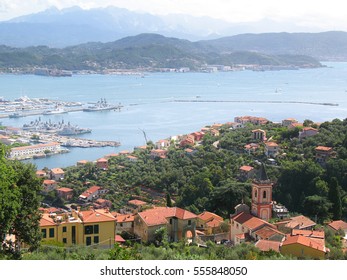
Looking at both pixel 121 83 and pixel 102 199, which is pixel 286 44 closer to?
pixel 121 83

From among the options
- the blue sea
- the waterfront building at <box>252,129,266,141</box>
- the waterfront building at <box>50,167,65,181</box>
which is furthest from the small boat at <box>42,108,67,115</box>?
the waterfront building at <box>252,129,266,141</box>

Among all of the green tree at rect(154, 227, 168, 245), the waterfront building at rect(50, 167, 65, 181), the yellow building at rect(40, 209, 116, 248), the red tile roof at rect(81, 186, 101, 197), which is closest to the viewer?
the yellow building at rect(40, 209, 116, 248)

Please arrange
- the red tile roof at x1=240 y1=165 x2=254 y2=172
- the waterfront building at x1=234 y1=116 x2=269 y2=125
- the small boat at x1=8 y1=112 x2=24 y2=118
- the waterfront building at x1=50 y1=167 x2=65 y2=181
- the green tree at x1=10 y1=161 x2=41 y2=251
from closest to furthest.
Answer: the green tree at x1=10 y1=161 x2=41 y2=251
the red tile roof at x1=240 y1=165 x2=254 y2=172
the waterfront building at x1=50 y1=167 x2=65 y2=181
the waterfront building at x1=234 y1=116 x2=269 y2=125
the small boat at x1=8 y1=112 x2=24 y2=118

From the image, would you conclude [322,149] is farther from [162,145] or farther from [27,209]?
[27,209]

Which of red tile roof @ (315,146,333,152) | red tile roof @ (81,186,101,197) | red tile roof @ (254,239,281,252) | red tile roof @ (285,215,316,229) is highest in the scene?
red tile roof @ (315,146,333,152)

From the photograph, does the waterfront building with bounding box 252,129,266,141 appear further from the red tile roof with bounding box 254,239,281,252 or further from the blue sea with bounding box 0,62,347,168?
the red tile roof with bounding box 254,239,281,252

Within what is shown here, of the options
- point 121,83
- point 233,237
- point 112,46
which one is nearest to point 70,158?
point 233,237

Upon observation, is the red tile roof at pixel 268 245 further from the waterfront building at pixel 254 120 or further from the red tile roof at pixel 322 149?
the waterfront building at pixel 254 120

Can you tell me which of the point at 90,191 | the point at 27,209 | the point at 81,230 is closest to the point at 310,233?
the point at 81,230
